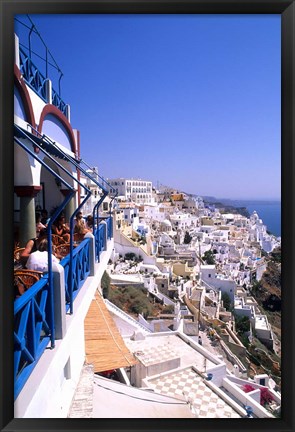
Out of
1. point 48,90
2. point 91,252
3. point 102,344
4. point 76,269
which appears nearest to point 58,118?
point 48,90

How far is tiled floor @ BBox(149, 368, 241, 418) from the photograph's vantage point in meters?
3.94

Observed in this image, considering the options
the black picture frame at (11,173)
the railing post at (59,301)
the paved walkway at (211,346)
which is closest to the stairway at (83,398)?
the black picture frame at (11,173)

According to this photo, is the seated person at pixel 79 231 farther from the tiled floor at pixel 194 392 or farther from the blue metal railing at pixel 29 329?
the tiled floor at pixel 194 392

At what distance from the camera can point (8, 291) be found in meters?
1.24

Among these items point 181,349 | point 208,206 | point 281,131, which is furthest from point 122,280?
point 208,206

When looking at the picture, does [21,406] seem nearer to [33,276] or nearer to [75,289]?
[33,276]

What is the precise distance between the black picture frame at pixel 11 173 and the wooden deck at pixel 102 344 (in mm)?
1521

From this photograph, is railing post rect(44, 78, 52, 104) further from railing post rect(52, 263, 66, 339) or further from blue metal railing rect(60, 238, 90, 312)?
railing post rect(52, 263, 66, 339)

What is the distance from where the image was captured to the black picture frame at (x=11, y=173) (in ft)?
4.00

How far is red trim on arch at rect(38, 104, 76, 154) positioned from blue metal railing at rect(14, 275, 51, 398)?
1.42m

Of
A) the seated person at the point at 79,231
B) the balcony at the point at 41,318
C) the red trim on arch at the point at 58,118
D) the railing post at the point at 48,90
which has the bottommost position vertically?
the balcony at the point at 41,318

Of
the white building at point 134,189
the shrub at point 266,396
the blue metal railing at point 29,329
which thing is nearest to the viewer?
the blue metal railing at point 29,329

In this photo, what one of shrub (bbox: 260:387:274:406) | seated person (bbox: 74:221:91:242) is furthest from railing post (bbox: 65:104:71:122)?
shrub (bbox: 260:387:274:406)

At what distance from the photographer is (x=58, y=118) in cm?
288
